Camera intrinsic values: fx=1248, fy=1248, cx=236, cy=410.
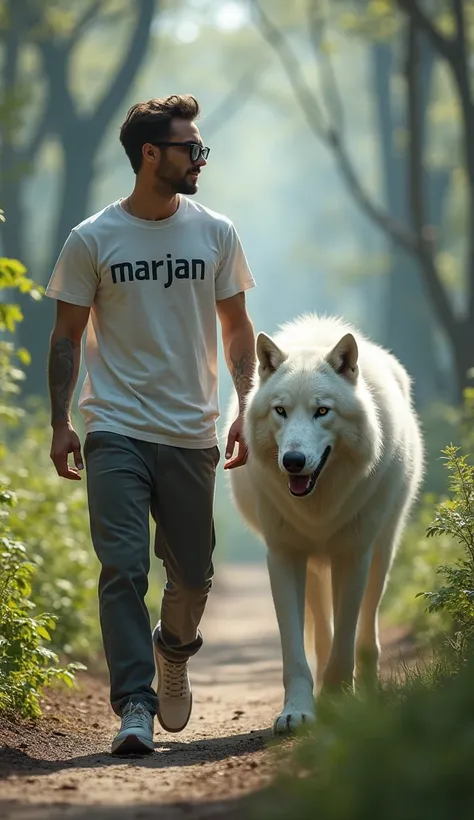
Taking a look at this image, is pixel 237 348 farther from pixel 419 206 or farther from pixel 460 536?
pixel 419 206

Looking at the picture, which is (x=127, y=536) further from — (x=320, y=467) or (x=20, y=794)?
(x=20, y=794)

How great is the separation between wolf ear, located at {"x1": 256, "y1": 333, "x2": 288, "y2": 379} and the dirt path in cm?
159

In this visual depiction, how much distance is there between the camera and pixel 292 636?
5.46 meters

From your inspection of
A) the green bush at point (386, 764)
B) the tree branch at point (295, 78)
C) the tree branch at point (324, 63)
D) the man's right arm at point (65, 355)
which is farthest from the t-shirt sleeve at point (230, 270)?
the tree branch at point (295, 78)

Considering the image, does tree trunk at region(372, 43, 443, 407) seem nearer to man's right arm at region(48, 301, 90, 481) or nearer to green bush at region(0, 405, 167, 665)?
green bush at region(0, 405, 167, 665)

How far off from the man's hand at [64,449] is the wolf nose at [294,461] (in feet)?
2.90

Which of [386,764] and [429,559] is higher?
[429,559]

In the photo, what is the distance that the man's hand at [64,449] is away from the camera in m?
5.29

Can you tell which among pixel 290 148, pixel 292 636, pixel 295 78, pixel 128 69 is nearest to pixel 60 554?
pixel 292 636

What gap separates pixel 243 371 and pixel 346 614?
1241mm

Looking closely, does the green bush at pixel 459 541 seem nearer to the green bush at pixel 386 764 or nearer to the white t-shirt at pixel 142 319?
the white t-shirt at pixel 142 319

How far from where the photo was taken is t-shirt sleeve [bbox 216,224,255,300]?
18.8ft

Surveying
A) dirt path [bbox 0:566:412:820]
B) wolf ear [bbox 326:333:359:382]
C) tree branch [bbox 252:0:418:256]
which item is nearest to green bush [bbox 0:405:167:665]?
dirt path [bbox 0:566:412:820]

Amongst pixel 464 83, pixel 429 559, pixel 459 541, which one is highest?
pixel 464 83
